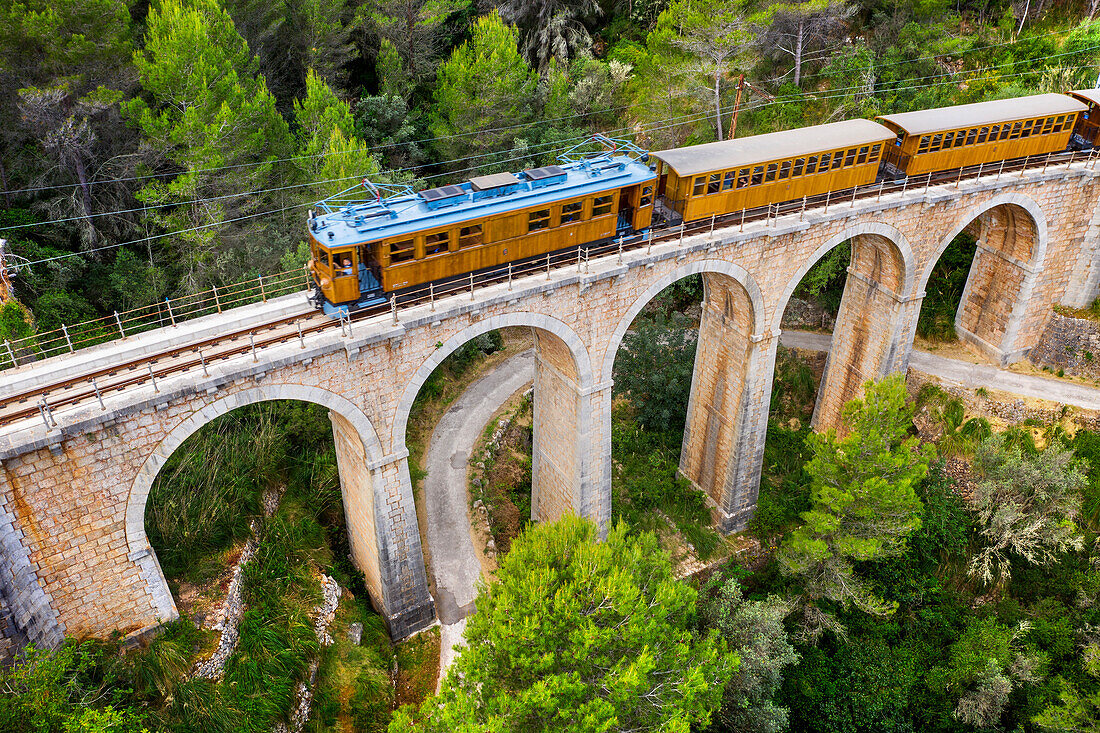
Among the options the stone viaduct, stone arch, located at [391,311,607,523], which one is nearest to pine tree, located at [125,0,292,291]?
the stone viaduct

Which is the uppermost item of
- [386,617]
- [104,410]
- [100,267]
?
[104,410]

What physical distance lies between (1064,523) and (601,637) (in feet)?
76.6

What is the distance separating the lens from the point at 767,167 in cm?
2906

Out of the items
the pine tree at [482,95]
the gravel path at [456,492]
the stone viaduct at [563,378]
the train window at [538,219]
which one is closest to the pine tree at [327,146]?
the pine tree at [482,95]

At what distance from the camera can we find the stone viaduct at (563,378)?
19.8 m

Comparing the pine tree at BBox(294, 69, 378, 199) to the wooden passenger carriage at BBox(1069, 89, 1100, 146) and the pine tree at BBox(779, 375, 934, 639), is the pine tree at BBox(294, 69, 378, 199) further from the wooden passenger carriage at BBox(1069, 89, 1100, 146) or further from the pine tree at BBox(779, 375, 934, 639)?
the wooden passenger carriage at BBox(1069, 89, 1100, 146)

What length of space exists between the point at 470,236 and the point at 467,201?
4.20 feet

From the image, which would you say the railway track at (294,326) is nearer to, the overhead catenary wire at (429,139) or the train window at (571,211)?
the train window at (571,211)

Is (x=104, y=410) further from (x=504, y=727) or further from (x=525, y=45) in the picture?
(x=525, y=45)

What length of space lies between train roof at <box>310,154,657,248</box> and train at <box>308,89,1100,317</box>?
4cm

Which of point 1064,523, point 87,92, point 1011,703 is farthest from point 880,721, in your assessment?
point 87,92

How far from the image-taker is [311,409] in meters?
33.2

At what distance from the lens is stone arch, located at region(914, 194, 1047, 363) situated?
3594 cm

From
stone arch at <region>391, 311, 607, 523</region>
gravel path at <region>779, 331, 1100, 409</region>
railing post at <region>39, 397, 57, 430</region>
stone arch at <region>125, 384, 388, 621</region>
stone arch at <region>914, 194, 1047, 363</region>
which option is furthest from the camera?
gravel path at <region>779, 331, 1100, 409</region>
